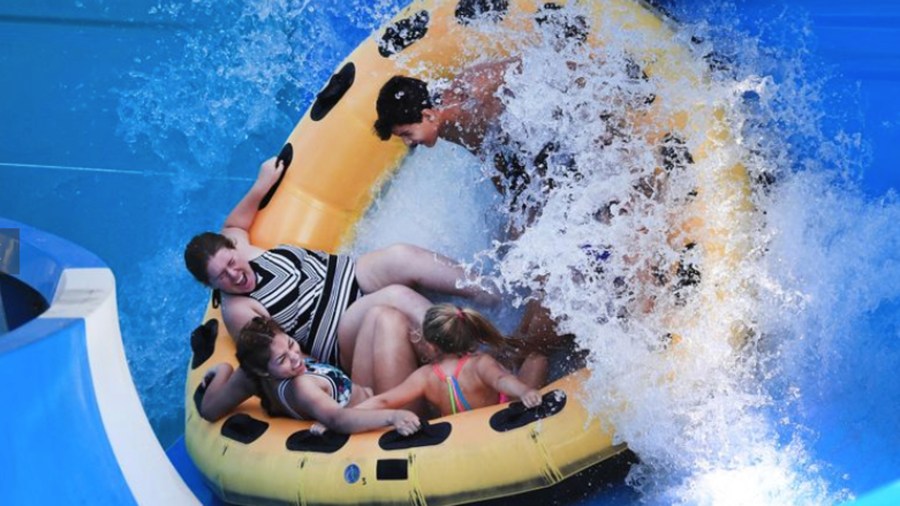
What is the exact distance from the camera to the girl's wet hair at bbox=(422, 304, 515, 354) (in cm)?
190

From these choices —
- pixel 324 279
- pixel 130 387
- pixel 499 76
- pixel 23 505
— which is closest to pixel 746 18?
pixel 499 76

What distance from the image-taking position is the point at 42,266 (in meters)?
1.98

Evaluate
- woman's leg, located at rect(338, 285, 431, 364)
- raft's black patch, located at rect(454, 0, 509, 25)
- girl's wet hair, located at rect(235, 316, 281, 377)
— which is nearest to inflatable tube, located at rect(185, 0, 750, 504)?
raft's black patch, located at rect(454, 0, 509, 25)

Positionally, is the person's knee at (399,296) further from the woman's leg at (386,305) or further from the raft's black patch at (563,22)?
the raft's black patch at (563,22)

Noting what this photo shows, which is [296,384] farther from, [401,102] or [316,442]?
[401,102]

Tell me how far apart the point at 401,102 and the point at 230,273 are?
49 cm

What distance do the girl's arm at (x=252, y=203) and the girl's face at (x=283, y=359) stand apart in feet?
1.32

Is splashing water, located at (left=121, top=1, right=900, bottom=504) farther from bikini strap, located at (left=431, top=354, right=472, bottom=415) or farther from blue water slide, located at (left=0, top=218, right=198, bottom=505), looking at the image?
blue water slide, located at (left=0, top=218, right=198, bottom=505)

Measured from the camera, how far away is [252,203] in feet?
7.48

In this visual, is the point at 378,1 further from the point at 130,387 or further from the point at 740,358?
the point at 740,358

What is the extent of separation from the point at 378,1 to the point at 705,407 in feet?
4.76

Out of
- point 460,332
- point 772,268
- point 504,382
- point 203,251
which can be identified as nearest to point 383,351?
point 460,332

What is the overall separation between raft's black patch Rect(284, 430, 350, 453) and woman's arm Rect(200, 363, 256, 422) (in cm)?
16

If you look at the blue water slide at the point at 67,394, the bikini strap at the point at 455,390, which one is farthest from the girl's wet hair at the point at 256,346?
the bikini strap at the point at 455,390
